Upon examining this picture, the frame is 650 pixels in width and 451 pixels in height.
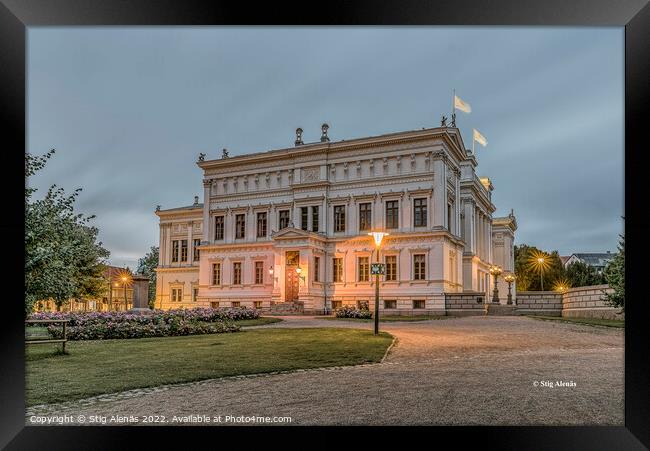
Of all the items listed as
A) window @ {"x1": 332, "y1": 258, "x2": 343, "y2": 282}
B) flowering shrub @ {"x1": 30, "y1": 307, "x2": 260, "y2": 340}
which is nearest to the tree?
flowering shrub @ {"x1": 30, "y1": 307, "x2": 260, "y2": 340}

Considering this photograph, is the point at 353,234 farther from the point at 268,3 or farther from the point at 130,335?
the point at 268,3

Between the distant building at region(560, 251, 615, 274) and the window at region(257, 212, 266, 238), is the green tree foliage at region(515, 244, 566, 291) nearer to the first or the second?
the distant building at region(560, 251, 615, 274)

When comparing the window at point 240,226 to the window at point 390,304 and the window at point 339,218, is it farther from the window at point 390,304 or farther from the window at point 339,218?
the window at point 390,304

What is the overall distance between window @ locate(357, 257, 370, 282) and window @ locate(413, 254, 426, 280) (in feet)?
4.88

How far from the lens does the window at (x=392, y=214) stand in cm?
1838

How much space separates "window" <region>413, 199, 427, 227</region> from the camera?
17812mm

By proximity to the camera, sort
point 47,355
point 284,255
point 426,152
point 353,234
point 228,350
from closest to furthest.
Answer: point 47,355 < point 228,350 < point 426,152 < point 353,234 < point 284,255

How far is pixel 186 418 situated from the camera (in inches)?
185

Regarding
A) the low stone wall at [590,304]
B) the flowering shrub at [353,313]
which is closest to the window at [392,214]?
the flowering shrub at [353,313]

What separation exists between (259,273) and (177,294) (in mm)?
7240

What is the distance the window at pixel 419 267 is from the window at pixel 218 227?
7615mm

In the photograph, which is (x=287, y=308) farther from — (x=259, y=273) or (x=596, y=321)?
(x=596, y=321)
